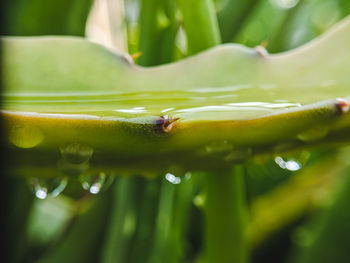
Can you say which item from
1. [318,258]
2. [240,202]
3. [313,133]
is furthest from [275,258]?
[313,133]

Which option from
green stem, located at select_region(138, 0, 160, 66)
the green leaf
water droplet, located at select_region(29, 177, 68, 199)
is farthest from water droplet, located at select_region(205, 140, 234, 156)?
green stem, located at select_region(138, 0, 160, 66)

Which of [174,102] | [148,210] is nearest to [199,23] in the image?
[174,102]

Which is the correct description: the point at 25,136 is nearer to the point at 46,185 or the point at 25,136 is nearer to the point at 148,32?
the point at 46,185

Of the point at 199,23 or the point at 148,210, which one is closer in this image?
the point at 199,23

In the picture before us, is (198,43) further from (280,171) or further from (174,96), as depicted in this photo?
(280,171)

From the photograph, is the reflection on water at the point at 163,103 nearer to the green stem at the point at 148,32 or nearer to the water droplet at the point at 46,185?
the water droplet at the point at 46,185

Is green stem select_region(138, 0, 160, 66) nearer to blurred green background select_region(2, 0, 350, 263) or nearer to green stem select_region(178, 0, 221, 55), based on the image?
blurred green background select_region(2, 0, 350, 263)

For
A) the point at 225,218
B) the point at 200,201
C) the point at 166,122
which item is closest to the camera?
the point at 166,122
